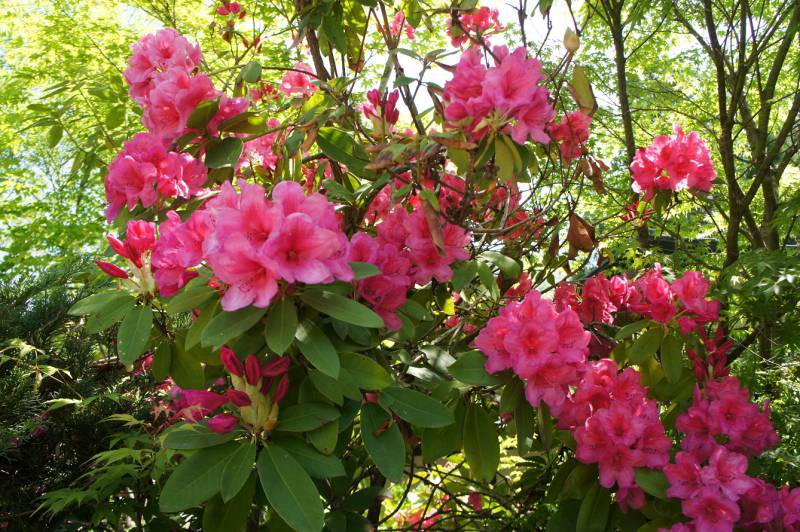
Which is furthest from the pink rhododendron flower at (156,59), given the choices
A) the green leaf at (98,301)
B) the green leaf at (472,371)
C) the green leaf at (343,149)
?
the green leaf at (472,371)

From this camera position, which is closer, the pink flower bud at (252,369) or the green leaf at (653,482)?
the pink flower bud at (252,369)

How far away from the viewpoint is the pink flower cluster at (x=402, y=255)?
1147 millimetres

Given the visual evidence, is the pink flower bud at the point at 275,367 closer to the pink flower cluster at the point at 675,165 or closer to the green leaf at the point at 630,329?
the green leaf at the point at 630,329

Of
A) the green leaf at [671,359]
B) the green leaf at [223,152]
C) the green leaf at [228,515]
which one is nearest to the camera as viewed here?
the green leaf at [228,515]

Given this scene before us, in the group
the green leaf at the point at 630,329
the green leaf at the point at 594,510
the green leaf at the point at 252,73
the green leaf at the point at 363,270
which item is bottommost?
the green leaf at the point at 594,510

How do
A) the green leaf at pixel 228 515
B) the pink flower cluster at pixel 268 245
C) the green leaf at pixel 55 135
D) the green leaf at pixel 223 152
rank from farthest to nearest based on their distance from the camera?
the green leaf at pixel 55 135 → the green leaf at pixel 223 152 → the green leaf at pixel 228 515 → the pink flower cluster at pixel 268 245

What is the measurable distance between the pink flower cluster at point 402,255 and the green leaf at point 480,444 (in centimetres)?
28

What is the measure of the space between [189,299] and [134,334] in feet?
0.41

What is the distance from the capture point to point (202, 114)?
1285 mm

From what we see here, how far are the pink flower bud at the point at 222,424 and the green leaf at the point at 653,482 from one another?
725mm

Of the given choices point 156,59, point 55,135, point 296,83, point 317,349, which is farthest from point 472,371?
point 296,83

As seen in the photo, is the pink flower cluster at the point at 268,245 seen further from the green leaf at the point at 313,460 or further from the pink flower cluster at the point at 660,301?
the pink flower cluster at the point at 660,301

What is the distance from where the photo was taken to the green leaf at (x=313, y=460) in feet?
3.25

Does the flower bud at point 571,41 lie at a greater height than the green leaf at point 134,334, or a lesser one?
greater
